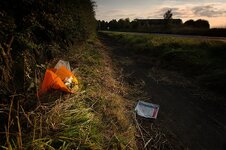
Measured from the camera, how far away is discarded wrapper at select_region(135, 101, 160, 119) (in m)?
4.85

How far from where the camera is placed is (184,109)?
17.4 feet

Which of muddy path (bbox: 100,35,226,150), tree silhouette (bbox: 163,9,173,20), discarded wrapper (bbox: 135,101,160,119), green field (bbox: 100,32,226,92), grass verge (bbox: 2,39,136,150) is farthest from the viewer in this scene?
tree silhouette (bbox: 163,9,173,20)

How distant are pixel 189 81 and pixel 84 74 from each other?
3154 millimetres

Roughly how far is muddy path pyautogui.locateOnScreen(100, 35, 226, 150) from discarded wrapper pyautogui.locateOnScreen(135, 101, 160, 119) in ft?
0.37

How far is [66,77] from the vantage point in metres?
4.36

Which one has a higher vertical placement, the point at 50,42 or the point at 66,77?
the point at 50,42

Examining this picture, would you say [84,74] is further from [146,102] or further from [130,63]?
[130,63]

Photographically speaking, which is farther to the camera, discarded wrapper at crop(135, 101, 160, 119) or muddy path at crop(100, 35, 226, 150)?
discarded wrapper at crop(135, 101, 160, 119)

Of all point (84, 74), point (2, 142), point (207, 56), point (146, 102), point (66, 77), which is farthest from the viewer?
point (207, 56)

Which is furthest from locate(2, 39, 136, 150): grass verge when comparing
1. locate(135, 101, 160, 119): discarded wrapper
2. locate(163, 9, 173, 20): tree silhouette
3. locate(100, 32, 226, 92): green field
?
locate(163, 9, 173, 20): tree silhouette

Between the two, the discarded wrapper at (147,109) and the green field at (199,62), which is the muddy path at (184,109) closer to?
the discarded wrapper at (147,109)

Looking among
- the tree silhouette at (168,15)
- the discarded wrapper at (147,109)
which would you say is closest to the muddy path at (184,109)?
the discarded wrapper at (147,109)

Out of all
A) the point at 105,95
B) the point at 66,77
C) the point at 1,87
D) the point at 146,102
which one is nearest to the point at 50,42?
the point at 66,77

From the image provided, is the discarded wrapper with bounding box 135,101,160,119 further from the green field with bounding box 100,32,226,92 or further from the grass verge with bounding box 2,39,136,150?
the green field with bounding box 100,32,226,92
